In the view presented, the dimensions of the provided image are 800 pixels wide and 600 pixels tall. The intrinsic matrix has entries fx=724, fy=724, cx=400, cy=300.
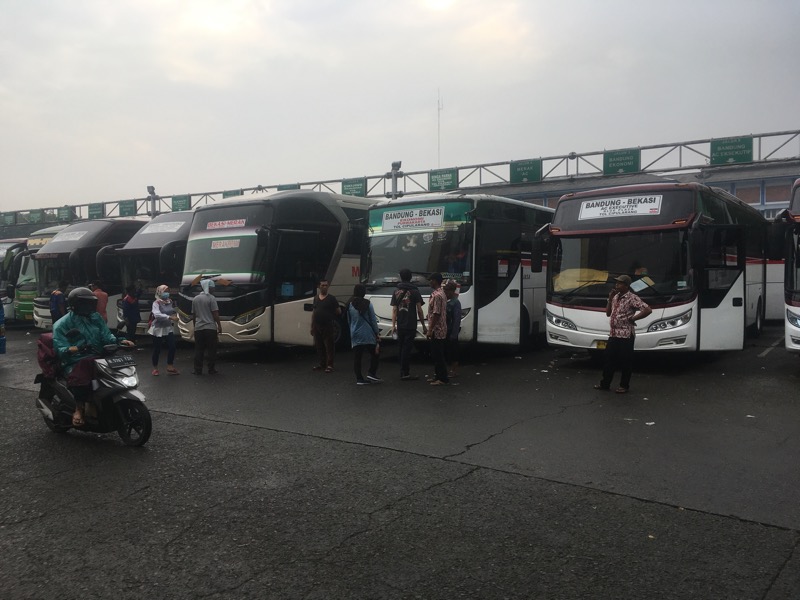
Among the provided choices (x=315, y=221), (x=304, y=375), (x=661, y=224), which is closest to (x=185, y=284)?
(x=315, y=221)

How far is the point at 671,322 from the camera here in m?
11.7

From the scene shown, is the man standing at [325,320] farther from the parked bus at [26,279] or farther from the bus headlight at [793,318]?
the parked bus at [26,279]

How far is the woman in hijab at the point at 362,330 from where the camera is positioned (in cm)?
1148

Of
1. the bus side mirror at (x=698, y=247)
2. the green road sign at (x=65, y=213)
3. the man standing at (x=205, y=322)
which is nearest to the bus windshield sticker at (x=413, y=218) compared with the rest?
the man standing at (x=205, y=322)

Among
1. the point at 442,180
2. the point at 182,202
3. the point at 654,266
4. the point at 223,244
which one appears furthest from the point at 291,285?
the point at 182,202

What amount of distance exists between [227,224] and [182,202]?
95.5 feet

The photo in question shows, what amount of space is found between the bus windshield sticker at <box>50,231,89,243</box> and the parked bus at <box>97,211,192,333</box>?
2.39 metres

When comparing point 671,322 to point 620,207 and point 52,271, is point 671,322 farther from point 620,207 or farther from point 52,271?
→ point 52,271

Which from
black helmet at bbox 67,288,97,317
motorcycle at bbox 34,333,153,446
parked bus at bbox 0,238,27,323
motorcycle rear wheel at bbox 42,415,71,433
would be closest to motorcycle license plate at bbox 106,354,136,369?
motorcycle at bbox 34,333,153,446

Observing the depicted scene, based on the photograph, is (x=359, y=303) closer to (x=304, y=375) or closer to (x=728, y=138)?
(x=304, y=375)

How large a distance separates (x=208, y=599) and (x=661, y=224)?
32.7 feet

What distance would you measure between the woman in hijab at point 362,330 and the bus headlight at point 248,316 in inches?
143

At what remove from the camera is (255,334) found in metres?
14.7

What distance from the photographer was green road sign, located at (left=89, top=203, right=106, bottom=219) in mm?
46750
